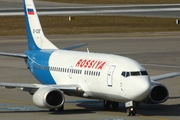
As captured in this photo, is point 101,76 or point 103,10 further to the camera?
point 103,10

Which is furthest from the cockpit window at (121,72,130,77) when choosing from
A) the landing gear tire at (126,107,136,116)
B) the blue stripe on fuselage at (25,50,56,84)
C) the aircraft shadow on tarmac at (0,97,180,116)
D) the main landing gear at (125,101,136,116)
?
the blue stripe on fuselage at (25,50,56,84)

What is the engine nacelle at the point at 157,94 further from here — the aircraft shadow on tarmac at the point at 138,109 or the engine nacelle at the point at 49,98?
the engine nacelle at the point at 49,98

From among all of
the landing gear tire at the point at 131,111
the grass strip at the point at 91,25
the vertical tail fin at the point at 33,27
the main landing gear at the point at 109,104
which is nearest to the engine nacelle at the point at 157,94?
the landing gear tire at the point at 131,111

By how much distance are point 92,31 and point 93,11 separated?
24952mm

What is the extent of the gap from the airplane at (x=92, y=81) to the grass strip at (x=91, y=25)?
52009 millimetres

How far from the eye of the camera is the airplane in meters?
31.7

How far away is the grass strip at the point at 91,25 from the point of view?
92688mm

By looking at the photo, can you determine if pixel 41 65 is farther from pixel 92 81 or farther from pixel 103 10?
pixel 103 10

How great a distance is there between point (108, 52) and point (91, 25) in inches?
1204

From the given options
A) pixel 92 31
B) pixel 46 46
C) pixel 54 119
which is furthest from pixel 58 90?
pixel 92 31

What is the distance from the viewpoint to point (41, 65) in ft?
127

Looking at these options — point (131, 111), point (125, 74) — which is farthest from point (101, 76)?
point (131, 111)

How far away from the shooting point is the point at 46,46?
138ft

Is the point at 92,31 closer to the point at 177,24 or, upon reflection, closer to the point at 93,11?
the point at 177,24
